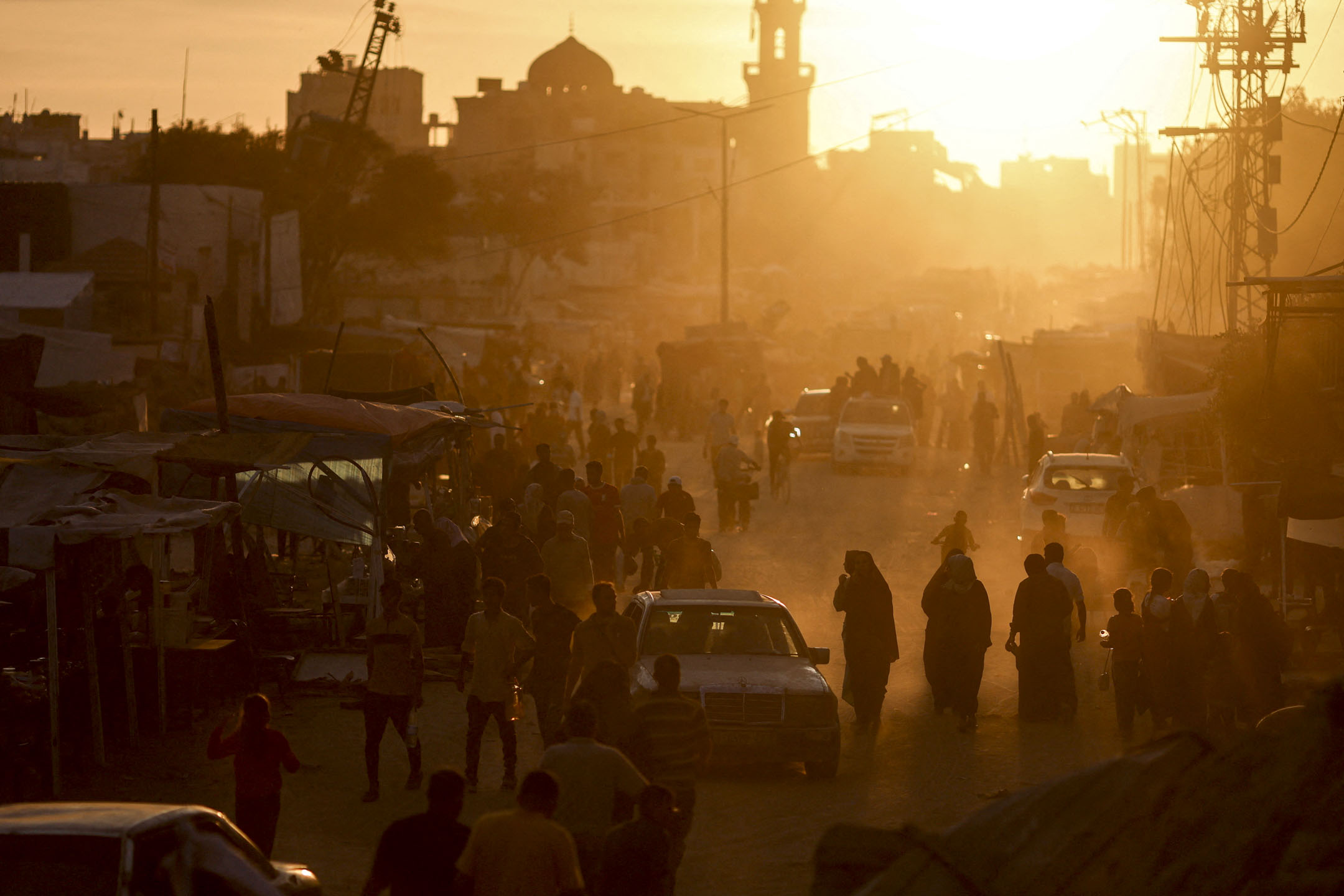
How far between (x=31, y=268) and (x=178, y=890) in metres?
38.0

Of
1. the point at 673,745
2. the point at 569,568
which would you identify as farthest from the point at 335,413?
the point at 673,745

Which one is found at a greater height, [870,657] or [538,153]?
[538,153]

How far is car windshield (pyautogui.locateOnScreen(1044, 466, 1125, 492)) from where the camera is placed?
78.0ft

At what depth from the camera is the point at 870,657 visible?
13.6 meters

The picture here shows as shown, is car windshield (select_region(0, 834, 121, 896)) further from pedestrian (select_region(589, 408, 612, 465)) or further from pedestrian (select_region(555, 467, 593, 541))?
pedestrian (select_region(589, 408, 612, 465))

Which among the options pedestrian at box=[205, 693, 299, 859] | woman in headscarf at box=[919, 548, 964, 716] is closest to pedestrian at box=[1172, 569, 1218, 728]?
woman in headscarf at box=[919, 548, 964, 716]

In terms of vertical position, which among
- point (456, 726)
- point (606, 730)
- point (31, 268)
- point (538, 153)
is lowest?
point (456, 726)

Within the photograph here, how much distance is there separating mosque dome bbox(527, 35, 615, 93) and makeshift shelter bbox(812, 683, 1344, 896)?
11028 cm

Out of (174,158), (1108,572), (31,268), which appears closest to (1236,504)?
(1108,572)

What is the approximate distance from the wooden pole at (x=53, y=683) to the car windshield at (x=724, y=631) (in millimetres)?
4283

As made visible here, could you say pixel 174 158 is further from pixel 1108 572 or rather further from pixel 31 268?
pixel 1108 572

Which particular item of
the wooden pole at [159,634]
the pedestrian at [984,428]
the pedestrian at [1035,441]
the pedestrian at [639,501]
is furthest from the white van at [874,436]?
the wooden pole at [159,634]

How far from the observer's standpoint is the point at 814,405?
3922cm

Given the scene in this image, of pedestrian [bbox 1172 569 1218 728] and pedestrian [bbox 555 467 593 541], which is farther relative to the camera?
pedestrian [bbox 555 467 593 541]
